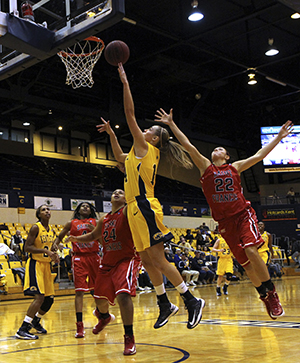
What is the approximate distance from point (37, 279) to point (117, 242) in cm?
179

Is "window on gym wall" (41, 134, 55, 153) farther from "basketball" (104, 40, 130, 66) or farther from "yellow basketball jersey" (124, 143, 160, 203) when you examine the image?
"yellow basketball jersey" (124, 143, 160, 203)

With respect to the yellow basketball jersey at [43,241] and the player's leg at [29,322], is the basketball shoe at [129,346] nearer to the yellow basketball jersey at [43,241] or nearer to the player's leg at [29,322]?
the player's leg at [29,322]

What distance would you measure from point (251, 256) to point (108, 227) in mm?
1595

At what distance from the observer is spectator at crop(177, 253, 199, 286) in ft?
50.4

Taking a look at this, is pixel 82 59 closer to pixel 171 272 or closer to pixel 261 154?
pixel 261 154

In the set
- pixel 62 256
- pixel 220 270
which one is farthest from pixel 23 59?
pixel 62 256

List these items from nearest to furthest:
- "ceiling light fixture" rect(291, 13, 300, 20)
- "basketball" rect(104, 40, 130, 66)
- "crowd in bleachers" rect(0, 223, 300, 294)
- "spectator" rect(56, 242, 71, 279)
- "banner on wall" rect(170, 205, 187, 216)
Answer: "basketball" rect(104, 40, 130, 66) → "crowd in bleachers" rect(0, 223, 300, 294) → "spectator" rect(56, 242, 71, 279) → "ceiling light fixture" rect(291, 13, 300, 20) → "banner on wall" rect(170, 205, 187, 216)

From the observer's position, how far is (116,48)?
185 inches

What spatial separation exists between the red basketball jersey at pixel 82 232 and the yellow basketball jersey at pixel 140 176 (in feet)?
5.90

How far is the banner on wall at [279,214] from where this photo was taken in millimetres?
25141

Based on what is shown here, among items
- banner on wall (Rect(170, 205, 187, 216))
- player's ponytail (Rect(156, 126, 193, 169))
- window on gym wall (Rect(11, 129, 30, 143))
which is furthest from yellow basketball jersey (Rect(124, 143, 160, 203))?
window on gym wall (Rect(11, 129, 30, 143))

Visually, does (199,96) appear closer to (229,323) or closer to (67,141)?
(67,141)

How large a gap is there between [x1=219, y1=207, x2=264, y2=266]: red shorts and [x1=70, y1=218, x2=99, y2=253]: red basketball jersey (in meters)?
1.93

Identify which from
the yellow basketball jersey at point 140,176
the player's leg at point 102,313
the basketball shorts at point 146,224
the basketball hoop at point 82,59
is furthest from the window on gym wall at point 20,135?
the basketball shorts at point 146,224
